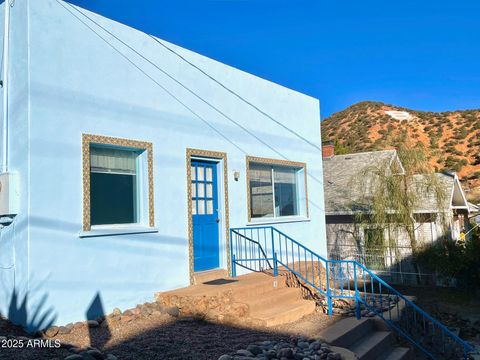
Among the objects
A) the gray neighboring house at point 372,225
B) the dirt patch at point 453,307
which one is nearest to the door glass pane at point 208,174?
the dirt patch at point 453,307

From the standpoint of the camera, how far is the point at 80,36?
6.64 meters

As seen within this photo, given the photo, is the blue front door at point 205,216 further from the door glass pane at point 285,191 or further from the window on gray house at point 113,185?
the door glass pane at point 285,191

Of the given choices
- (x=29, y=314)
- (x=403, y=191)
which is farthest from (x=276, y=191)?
(x=29, y=314)

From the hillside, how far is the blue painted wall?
28349 mm

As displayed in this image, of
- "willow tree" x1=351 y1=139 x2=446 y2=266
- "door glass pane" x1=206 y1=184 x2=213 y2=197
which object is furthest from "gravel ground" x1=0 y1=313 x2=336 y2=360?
"willow tree" x1=351 y1=139 x2=446 y2=266

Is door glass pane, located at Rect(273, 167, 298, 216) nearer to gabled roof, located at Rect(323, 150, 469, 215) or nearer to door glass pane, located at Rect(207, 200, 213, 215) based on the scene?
door glass pane, located at Rect(207, 200, 213, 215)

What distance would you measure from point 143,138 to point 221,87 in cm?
251

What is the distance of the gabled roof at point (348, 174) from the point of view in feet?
47.5

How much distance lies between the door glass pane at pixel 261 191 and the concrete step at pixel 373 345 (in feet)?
12.3

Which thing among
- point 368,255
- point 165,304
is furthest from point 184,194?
point 368,255

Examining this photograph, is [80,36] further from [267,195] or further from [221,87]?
[267,195]

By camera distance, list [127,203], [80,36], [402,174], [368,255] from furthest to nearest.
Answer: [368,255], [402,174], [127,203], [80,36]

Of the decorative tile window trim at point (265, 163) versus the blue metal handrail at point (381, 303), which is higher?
the decorative tile window trim at point (265, 163)

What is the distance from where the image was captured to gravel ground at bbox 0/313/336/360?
495 centimetres
